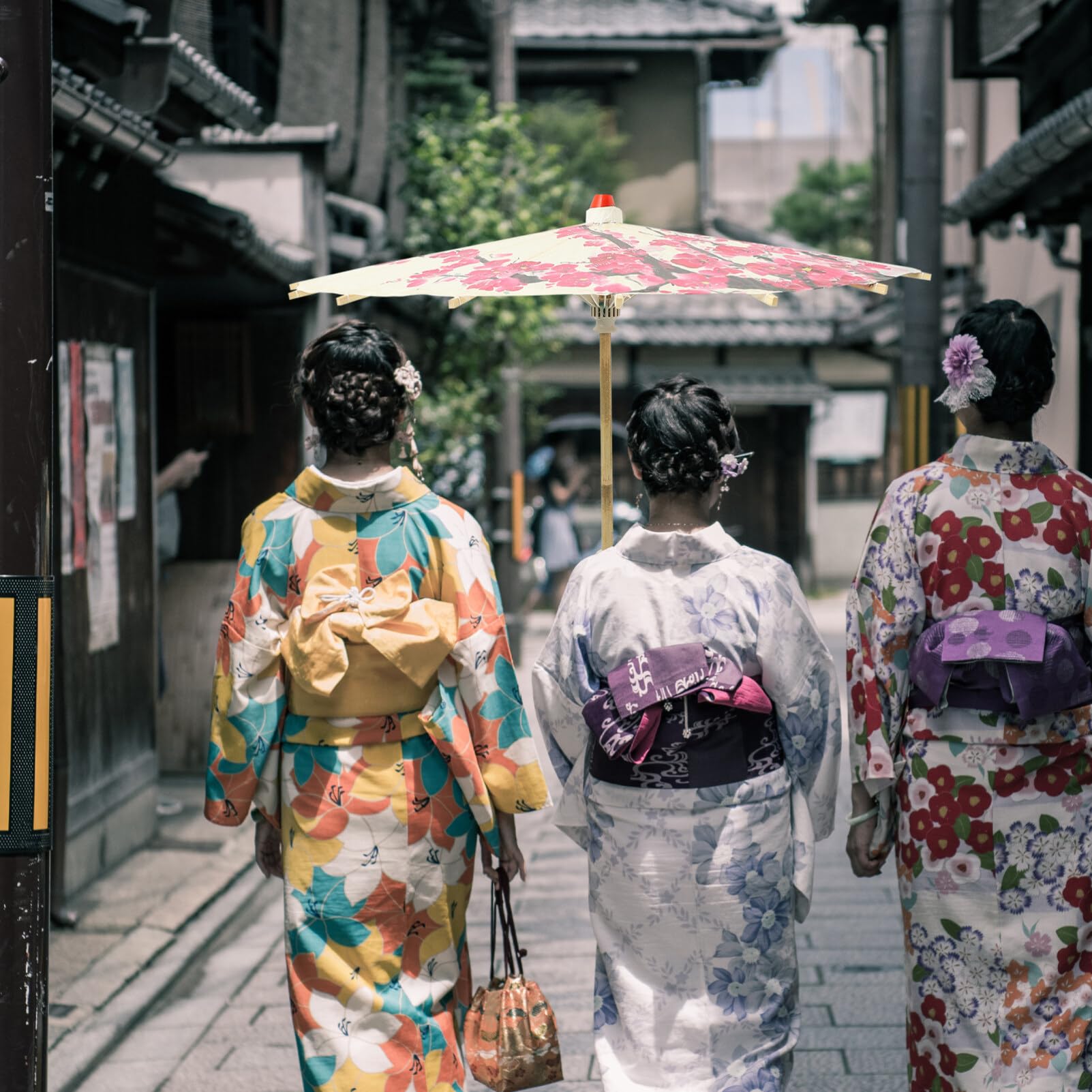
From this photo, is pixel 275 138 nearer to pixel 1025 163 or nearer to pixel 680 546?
pixel 1025 163

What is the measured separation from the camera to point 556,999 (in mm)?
5422

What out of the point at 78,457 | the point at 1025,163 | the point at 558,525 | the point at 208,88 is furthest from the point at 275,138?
the point at 558,525

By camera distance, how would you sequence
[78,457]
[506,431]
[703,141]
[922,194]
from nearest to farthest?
1. [78,457]
2. [922,194]
3. [506,431]
4. [703,141]

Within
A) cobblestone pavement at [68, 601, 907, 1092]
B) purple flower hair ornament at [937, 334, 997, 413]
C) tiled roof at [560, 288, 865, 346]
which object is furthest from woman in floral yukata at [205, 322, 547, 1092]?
tiled roof at [560, 288, 865, 346]

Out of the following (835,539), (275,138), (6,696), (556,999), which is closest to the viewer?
(6,696)

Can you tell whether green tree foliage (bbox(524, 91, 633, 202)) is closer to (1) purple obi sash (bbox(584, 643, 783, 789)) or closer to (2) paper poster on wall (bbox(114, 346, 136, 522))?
(2) paper poster on wall (bbox(114, 346, 136, 522))

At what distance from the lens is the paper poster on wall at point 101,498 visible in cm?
699

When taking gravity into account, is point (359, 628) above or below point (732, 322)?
below

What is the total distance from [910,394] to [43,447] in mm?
6848

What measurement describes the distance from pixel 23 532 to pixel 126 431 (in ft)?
15.2

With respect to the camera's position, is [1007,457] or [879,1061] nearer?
[1007,457]

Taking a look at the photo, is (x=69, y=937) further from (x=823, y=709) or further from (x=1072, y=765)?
(x=1072, y=765)

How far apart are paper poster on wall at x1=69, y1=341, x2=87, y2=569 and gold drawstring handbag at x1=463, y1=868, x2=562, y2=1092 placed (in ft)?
12.3

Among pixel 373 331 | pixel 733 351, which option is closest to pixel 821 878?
pixel 373 331
